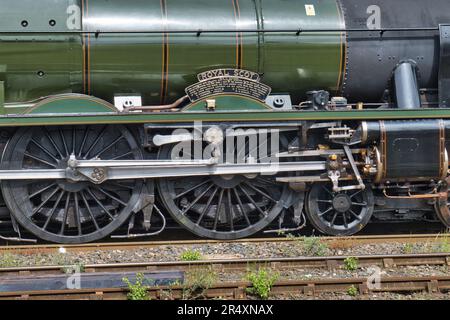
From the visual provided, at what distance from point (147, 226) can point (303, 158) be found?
2.04 m

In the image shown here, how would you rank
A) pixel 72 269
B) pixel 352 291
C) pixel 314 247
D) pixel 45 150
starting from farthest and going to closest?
pixel 45 150, pixel 314 247, pixel 72 269, pixel 352 291

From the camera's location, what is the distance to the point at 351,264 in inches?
286

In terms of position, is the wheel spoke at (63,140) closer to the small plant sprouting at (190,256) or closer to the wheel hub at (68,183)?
the wheel hub at (68,183)

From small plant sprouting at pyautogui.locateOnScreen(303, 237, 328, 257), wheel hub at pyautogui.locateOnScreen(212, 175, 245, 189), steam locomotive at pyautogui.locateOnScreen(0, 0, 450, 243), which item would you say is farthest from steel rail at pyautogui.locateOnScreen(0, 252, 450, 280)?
wheel hub at pyautogui.locateOnScreen(212, 175, 245, 189)

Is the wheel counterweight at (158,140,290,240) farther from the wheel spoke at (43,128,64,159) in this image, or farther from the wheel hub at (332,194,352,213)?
the wheel spoke at (43,128,64,159)

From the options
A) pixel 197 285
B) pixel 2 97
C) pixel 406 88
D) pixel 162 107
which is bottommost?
pixel 197 285

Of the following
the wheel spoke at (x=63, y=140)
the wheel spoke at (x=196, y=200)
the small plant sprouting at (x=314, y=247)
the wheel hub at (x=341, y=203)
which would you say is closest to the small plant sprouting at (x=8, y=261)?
the wheel spoke at (x=63, y=140)

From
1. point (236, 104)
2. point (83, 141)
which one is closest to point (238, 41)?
point (236, 104)

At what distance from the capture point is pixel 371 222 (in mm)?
9219

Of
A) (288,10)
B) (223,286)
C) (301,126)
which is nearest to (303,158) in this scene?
(301,126)

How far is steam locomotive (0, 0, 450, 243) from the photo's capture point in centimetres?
789

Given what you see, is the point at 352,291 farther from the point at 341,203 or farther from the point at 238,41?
the point at 238,41

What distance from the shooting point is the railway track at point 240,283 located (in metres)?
6.37

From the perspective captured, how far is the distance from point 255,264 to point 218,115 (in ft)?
5.86
